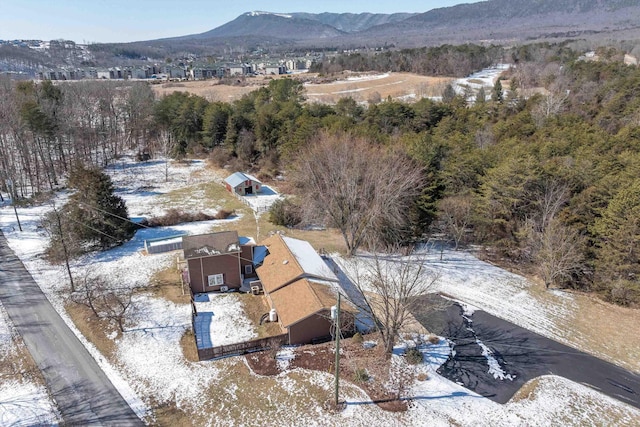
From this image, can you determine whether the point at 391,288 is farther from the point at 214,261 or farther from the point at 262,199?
the point at 262,199

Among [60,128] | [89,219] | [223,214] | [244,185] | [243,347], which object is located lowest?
[243,347]

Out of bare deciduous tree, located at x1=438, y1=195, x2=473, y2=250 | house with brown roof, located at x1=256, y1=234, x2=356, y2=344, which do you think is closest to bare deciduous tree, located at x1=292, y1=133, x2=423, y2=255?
bare deciduous tree, located at x1=438, y1=195, x2=473, y2=250

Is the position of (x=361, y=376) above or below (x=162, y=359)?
below

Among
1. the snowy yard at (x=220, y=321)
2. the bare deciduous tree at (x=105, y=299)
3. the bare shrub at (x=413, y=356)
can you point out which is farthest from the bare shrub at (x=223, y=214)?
the bare shrub at (x=413, y=356)

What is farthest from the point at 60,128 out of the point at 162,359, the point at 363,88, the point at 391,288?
the point at 363,88

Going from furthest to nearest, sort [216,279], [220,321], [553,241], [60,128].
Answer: [60,128]
[553,241]
[216,279]
[220,321]

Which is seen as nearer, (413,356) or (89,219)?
(413,356)

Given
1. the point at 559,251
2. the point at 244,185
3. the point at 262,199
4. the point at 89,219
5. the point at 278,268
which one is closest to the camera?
the point at 278,268

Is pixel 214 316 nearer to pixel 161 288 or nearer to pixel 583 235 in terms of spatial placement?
pixel 161 288
